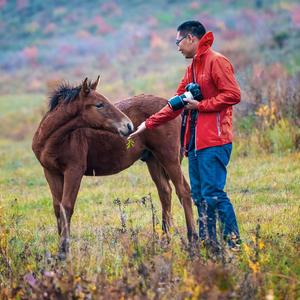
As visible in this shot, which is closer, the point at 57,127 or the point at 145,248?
the point at 145,248

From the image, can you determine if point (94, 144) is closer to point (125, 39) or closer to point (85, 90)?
point (85, 90)

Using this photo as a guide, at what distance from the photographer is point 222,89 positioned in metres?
6.96

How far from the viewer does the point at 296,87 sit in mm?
15438

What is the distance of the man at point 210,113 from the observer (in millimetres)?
6957

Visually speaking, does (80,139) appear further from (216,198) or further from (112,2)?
(112,2)

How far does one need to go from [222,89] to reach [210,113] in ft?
0.88

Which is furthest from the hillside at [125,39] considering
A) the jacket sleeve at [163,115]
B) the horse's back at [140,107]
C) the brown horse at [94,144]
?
the jacket sleeve at [163,115]

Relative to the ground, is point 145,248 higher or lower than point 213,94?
lower

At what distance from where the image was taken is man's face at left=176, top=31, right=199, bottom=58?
716 cm

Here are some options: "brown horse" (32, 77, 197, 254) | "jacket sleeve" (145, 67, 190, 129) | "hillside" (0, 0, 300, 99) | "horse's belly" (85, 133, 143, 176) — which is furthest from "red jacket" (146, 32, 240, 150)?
"hillside" (0, 0, 300, 99)

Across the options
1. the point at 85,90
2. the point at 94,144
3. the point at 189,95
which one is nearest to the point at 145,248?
the point at 189,95

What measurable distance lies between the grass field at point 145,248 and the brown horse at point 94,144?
522 mm

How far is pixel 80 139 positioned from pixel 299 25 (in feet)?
88.7

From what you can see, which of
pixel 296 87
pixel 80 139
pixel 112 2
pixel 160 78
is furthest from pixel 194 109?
pixel 112 2
